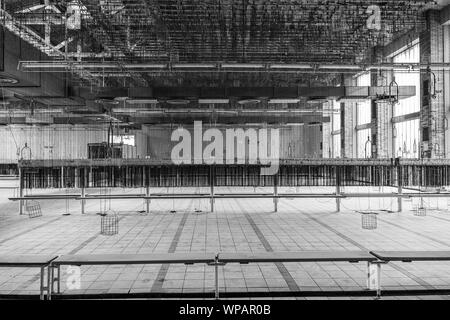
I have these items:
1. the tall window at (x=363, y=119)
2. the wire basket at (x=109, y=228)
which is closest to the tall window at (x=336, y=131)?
the tall window at (x=363, y=119)

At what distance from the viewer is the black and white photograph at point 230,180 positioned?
4.64 metres

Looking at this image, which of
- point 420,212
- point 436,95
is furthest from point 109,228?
point 436,95

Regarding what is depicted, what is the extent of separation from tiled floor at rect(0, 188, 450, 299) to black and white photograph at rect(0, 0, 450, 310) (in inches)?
1.6

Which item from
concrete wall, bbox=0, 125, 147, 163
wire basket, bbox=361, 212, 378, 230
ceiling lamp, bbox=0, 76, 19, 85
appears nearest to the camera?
wire basket, bbox=361, 212, 378, 230

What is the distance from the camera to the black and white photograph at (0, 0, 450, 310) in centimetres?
464

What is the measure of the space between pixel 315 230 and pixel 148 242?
3.69 m

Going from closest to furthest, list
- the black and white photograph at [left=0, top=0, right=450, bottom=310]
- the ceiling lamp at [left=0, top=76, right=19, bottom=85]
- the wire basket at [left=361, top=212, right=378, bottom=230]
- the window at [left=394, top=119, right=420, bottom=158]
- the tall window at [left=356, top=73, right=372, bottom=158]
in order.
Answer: the black and white photograph at [left=0, top=0, right=450, bottom=310], the wire basket at [left=361, top=212, right=378, bottom=230], the ceiling lamp at [left=0, top=76, right=19, bottom=85], the window at [left=394, top=119, right=420, bottom=158], the tall window at [left=356, top=73, right=372, bottom=158]

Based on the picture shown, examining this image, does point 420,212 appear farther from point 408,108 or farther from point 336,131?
point 336,131

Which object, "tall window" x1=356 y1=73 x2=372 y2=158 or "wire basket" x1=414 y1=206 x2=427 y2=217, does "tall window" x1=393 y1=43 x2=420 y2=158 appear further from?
"wire basket" x1=414 y1=206 x2=427 y2=217

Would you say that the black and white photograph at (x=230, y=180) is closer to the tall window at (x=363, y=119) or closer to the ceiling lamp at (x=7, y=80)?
the ceiling lamp at (x=7, y=80)

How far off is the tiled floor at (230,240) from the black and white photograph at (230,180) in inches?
1.6

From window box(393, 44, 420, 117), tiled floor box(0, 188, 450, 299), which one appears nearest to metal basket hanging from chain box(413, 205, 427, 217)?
tiled floor box(0, 188, 450, 299)
